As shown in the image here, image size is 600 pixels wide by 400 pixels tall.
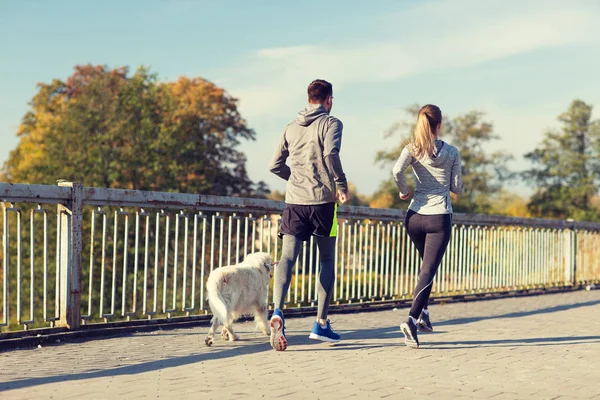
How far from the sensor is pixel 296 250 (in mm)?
7062

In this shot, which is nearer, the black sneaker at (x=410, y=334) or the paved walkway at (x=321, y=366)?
the paved walkway at (x=321, y=366)

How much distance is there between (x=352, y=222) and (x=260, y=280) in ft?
12.4

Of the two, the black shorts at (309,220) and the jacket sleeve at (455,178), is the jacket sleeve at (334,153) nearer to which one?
the black shorts at (309,220)

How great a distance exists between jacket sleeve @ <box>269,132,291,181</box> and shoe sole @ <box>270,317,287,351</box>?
127cm

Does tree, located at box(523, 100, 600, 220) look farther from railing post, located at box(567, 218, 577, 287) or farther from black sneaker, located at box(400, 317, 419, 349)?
black sneaker, located at box(400, 317, 419, 349)

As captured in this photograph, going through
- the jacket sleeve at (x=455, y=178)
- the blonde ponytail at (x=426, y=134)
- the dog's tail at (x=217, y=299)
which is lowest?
the dog's tail at (x=217, y=299)

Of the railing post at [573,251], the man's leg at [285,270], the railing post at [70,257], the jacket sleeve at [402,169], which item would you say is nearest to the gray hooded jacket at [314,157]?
the man's leg at [285,270]

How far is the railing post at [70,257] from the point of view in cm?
741

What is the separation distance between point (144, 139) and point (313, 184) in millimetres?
37147

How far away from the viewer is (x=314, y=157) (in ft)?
22.8

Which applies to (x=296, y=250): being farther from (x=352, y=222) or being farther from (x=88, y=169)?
(x=88, y=169)

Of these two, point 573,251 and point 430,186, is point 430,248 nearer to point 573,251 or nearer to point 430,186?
point 430,186

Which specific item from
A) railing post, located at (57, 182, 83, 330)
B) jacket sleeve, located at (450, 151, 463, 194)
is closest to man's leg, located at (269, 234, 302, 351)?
jacket sleeve, located at (450, 151, 463, 194)

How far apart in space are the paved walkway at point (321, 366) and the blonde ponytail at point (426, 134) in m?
1.66
